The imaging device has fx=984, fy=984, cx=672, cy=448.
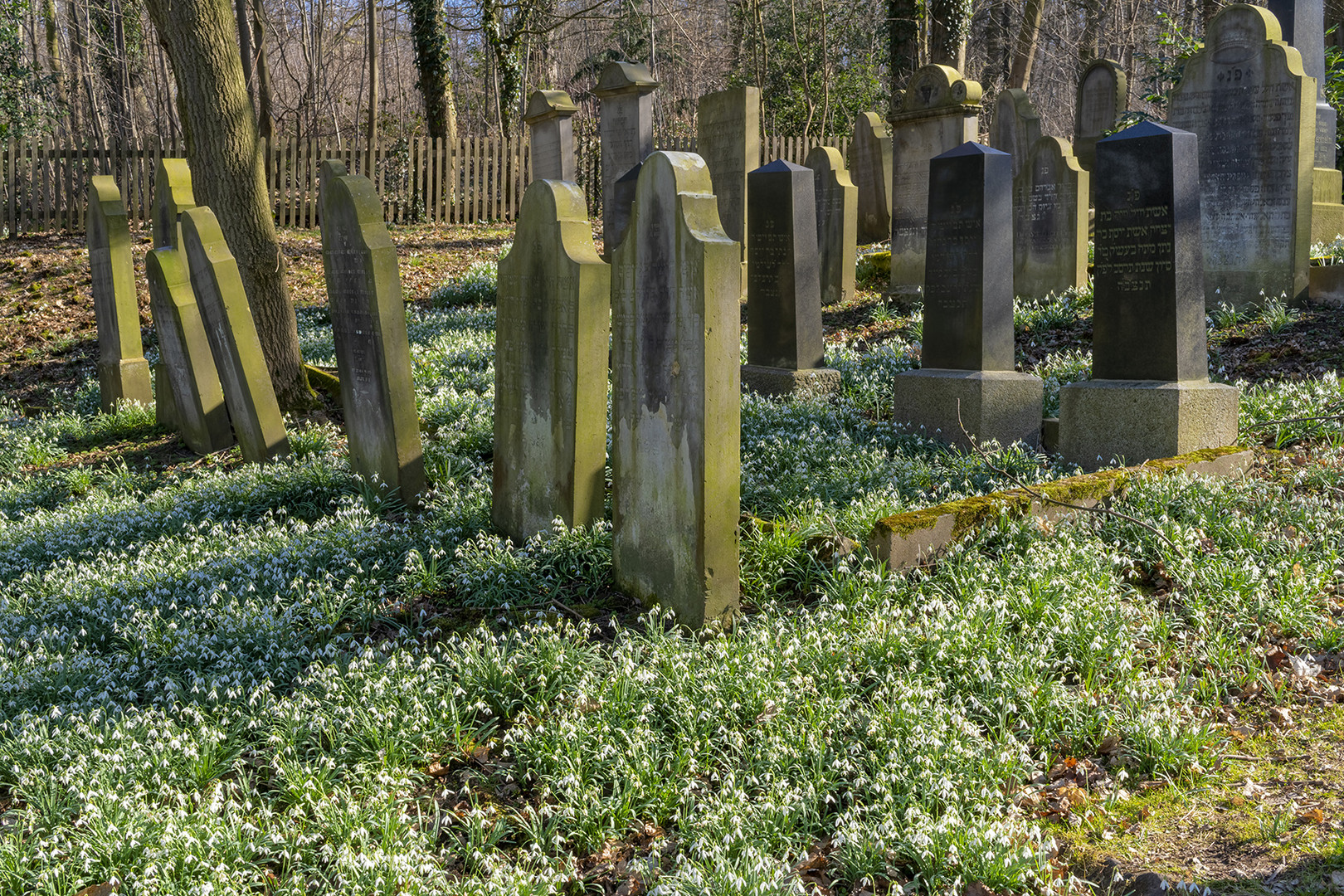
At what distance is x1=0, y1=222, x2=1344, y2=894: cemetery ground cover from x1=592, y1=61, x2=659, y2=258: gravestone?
8436 mm

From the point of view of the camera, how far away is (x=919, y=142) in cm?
1430

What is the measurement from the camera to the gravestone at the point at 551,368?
5348mm

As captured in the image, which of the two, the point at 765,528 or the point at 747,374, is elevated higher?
the point at 747,374

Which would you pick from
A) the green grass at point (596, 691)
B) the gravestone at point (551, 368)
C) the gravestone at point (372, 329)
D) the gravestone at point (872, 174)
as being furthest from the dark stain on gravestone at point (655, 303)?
the gravestone at point (872, 174)

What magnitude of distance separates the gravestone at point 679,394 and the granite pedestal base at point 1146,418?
3522 millimetres

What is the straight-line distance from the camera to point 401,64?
4266 cm

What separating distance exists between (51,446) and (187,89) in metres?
3.64

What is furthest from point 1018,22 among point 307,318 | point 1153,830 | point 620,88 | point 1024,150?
point 1153,830

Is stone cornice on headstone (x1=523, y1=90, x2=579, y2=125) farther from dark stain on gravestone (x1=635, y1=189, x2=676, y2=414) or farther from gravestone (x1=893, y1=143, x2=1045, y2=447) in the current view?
dark stain on gravestone (x1=635, y1=189, x2=676, y2=414)

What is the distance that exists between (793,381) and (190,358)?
5369 mm

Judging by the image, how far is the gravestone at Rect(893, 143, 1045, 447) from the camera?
745 cm

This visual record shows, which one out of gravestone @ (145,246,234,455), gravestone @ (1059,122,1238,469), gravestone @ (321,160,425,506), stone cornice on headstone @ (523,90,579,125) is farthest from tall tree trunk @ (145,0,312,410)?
gravestone @ (1059,122,1238,469)

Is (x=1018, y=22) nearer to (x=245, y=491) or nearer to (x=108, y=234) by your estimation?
Result: (x=108, y=234)

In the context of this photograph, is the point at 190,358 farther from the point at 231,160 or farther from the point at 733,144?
the point at 733,144
